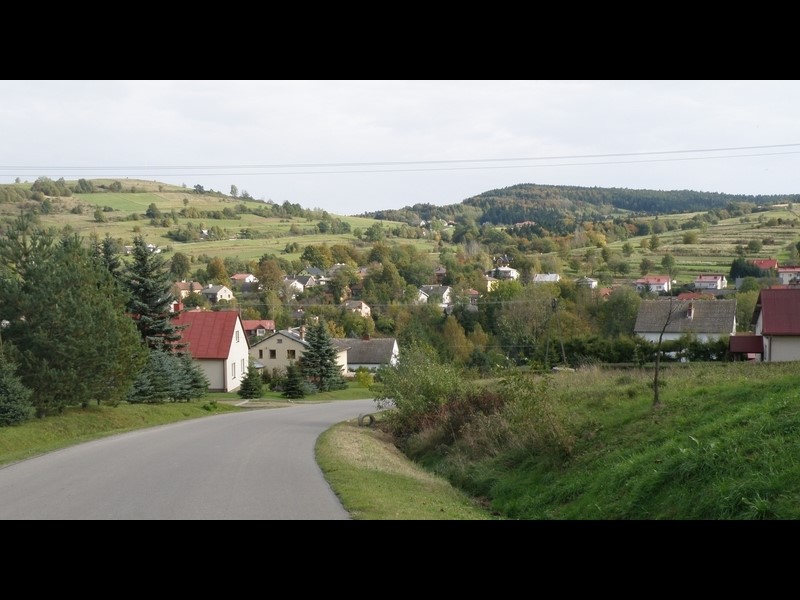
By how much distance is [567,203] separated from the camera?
104000mm

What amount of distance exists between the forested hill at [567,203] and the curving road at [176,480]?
226 feet

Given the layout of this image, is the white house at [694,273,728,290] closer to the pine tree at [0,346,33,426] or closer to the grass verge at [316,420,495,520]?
the grass verge at [316,420,495,520]

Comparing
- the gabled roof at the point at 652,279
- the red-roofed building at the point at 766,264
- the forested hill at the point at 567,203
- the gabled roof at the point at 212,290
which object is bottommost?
the gabled roof at the point at 212,290

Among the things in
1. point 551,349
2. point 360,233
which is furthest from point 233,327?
point 360,233

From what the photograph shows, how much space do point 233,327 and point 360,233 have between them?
68841 millimetres

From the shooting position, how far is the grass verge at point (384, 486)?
33.4ft

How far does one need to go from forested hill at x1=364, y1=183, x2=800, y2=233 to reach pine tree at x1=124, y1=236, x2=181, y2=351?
60.2 meters

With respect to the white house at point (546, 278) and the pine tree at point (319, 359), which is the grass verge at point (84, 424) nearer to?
the pine tree at point (319, 359)

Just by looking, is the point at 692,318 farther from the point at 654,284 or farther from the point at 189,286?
the point at 189,286

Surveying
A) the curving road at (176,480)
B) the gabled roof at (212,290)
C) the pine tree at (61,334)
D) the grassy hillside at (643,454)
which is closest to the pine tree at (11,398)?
the pine tree at (61,334)

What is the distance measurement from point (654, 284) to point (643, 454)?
158ft

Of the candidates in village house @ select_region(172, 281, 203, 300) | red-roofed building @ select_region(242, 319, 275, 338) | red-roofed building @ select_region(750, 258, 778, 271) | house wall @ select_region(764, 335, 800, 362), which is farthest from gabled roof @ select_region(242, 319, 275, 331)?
house wall @ select_region(764, 335, 800, 362)

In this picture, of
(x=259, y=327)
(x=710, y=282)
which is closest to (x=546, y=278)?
(x=710, y=282)
